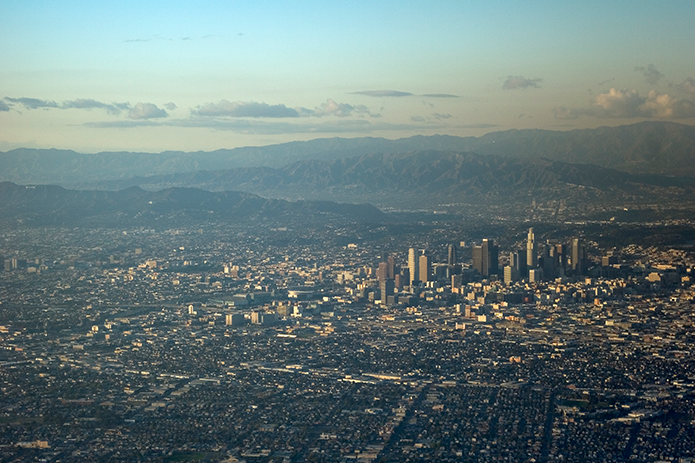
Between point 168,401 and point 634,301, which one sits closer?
point 168,401

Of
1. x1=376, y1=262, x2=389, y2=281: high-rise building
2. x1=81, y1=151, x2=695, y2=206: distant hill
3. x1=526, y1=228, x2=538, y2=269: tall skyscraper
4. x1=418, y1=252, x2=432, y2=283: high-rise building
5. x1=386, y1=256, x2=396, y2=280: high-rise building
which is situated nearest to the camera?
x1=386, y1=256, x2=396, y2=280: high-rise building

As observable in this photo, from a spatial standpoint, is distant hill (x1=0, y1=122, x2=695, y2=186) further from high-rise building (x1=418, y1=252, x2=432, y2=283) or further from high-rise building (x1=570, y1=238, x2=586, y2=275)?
high-rise building (x1=418, y1=252, x2=432, y2=283)

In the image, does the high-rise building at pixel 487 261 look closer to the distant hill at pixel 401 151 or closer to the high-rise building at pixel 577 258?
the high-rise building at pixel 577 258

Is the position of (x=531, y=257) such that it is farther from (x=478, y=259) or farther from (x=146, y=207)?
(x=146, y=207)

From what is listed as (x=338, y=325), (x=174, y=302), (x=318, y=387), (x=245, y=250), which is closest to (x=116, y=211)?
(x=245, y=250)

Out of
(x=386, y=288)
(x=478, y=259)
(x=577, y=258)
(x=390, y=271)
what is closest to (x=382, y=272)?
(x=390, y=271)

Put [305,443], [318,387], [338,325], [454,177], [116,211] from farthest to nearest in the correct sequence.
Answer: [454,177] < [116,211] < [338,325] < [318,387] < [305,443]

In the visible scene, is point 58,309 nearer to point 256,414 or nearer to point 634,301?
point 256,414

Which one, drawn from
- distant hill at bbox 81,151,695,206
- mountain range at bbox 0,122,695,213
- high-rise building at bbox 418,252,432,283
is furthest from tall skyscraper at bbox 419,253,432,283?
distant hill at bbox 81,151,695,206
